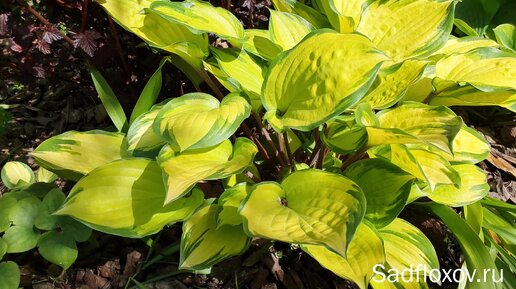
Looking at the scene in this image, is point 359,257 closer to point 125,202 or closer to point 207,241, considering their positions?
point 207,241

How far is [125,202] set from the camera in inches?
52.3

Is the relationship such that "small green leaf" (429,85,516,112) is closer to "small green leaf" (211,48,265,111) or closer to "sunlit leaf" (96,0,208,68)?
"small green leaf" (211,48,265,111)

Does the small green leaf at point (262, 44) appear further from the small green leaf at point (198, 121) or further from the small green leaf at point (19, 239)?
the small green leaf at point (19, 239)

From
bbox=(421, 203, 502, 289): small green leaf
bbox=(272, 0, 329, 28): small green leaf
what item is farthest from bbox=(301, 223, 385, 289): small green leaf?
bbox=(272, 0, 329, 28): small green leaf

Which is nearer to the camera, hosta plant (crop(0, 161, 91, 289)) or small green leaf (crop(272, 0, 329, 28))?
hosta plant (crop(0, 161, 91, 289))

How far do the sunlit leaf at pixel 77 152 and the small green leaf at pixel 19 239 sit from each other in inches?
7.0

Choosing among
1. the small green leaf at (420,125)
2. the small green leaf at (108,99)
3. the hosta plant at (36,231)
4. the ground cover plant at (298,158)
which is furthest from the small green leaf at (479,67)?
the hosta plant at (36,231)

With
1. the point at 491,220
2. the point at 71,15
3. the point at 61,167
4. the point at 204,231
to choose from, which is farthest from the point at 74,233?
the point at 491,220

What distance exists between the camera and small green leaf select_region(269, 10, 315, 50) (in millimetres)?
1523

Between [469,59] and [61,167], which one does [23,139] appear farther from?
[469,59]

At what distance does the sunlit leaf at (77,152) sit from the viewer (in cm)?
141

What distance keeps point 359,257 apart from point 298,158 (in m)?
0.54

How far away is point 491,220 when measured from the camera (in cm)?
159

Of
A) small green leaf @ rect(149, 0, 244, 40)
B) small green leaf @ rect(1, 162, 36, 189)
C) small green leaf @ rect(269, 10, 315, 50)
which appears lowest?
small green leaf @ rect(1, 162, 36, 189)
